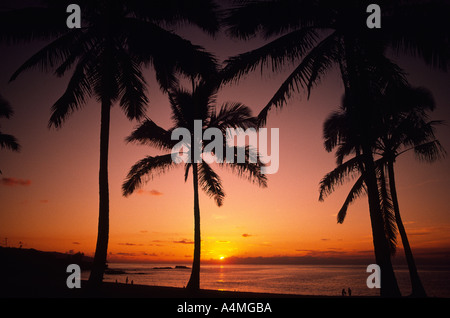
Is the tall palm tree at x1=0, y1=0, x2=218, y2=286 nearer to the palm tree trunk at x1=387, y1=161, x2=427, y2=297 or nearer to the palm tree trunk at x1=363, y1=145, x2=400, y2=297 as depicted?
the palm tree trunk at x1=363, y1=145, x2=400, y2=297

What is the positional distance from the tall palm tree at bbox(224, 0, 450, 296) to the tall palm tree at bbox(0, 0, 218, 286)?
1790 millimetres

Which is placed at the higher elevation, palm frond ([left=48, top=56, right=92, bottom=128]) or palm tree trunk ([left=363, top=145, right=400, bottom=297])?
palm frond ([left=48, top=56, right=92, bottom=128])

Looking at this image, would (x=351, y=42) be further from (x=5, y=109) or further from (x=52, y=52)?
(x=5, y=109)

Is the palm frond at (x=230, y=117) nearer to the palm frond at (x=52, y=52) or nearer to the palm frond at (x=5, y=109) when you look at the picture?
the palm frond at (x=52, y=52)

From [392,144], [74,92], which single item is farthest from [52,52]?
[392,144]

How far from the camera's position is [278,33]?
10289 mm

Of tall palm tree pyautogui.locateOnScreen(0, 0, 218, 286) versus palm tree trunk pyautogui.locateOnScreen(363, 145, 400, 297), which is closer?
palm tree trunk pyautogui.locateOnScreen(363, 145, 400, 297)

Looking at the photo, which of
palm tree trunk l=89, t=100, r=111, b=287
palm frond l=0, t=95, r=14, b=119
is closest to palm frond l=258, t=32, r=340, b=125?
palm tree trunk l=89, t=100, r=111, b=287

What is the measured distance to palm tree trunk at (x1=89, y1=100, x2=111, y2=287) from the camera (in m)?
9.02

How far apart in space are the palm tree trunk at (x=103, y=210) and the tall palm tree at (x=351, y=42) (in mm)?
4116

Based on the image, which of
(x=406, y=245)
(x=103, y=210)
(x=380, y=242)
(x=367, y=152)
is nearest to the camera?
(x=380, y=242)

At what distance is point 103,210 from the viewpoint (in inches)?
366

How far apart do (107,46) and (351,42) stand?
286 inches

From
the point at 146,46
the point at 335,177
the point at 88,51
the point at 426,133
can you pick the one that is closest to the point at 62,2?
the point at 88,51
